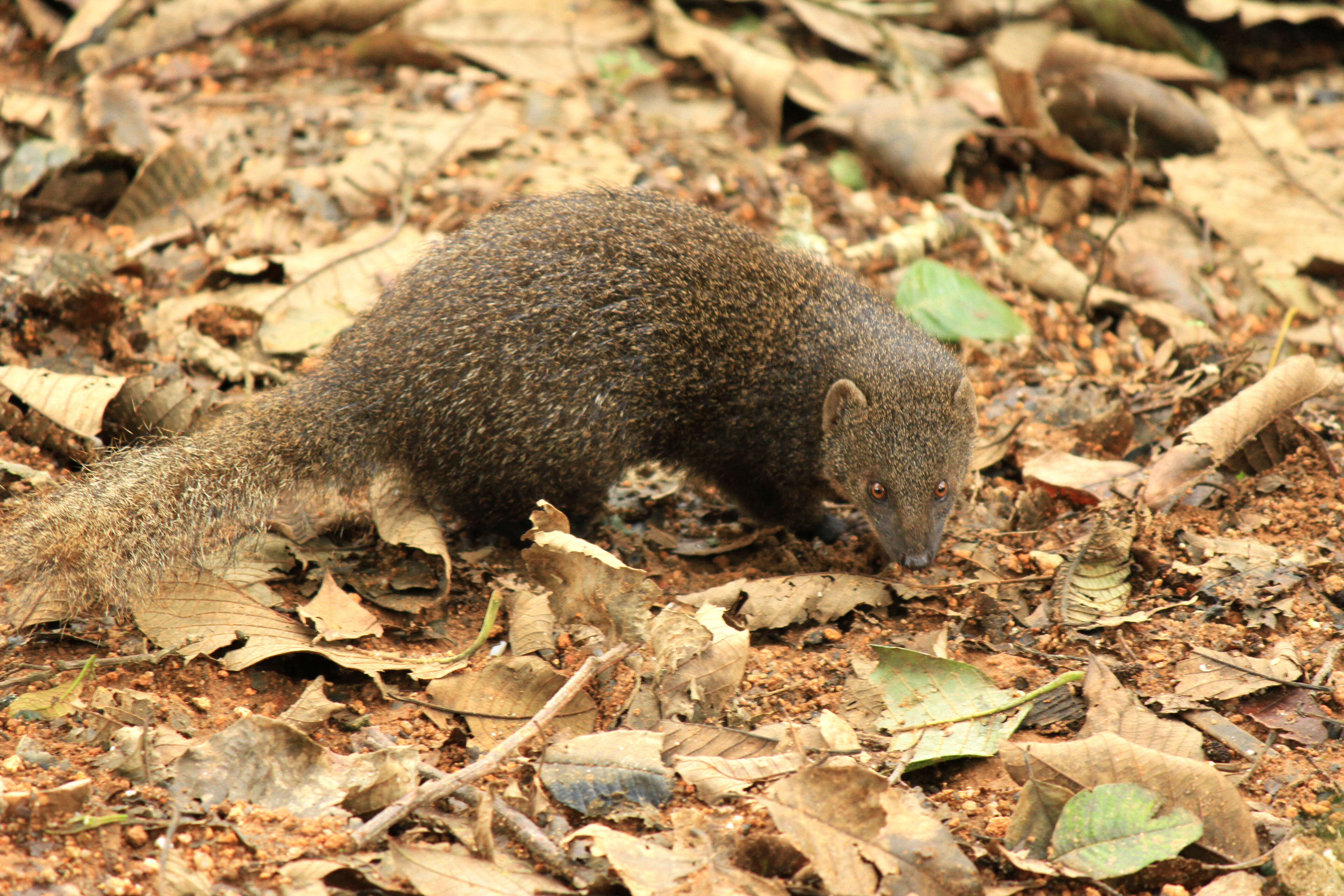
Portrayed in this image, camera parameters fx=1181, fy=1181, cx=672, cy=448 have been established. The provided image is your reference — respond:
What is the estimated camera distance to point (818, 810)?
337cm

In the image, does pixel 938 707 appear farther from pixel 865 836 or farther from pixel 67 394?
pixel 67 394

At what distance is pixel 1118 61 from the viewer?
350 inches

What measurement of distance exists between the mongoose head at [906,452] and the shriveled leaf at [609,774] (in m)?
2.11

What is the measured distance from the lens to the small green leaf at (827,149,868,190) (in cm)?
830

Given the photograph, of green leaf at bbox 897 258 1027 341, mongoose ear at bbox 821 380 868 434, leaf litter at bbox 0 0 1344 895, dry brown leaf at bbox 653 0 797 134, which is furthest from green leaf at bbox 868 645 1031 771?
dry brown leaf at bbox 653 0 797 134

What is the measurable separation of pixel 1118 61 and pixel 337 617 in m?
7.25

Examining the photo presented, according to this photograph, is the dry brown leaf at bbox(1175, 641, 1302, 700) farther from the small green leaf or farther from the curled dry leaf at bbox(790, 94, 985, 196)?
the small green leaf

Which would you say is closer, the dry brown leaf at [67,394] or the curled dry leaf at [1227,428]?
the dry brown leaf at [67,394]

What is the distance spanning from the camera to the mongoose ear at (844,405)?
5.66 metres

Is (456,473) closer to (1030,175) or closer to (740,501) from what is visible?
(740,501)

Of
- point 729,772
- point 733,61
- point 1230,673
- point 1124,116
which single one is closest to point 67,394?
point 729,772

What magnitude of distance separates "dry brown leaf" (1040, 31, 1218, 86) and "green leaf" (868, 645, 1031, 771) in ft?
20.0

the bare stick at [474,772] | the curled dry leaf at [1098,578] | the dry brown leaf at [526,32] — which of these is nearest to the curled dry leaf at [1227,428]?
the curled dry leaf at [1098,578]

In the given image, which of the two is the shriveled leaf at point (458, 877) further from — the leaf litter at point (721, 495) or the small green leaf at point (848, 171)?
the small green leaf at point (848, 171)
